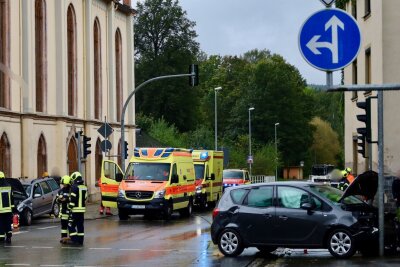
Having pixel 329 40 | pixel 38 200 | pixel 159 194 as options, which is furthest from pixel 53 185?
pixel 329 40

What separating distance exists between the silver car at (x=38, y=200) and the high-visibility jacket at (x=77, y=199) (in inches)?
310

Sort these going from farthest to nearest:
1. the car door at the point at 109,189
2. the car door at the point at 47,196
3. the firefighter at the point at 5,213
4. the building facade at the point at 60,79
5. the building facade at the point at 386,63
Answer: the building facade at the point at 60,79 < the car door at the point at 109,189 < the car door at the point at 47,196 < the building facade at the point at 386,63 < the firefighter at the point at 5,213

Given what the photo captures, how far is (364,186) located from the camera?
17.2 m

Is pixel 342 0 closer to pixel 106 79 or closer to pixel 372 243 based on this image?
pixel 372 243

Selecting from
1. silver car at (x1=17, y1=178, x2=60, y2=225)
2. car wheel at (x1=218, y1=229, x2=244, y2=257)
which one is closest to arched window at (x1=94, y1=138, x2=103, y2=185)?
→ silver car at (x1=17, y1=178, x2=60, y2=225)

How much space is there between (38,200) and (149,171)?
13.5 feet

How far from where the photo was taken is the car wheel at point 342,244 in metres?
16.0

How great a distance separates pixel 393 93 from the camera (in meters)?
26.1

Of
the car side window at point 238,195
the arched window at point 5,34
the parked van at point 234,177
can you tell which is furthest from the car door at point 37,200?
the parked van at point 234,177

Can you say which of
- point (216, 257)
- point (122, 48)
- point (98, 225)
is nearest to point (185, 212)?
point (98, 225)

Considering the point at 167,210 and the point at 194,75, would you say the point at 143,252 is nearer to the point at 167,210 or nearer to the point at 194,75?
the point at 167,210

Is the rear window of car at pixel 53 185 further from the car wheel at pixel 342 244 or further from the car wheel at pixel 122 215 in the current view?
the car wheel at pixel 342 244

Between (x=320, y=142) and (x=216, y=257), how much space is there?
102 m

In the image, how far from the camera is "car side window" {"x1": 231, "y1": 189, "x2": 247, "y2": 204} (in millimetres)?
17016
